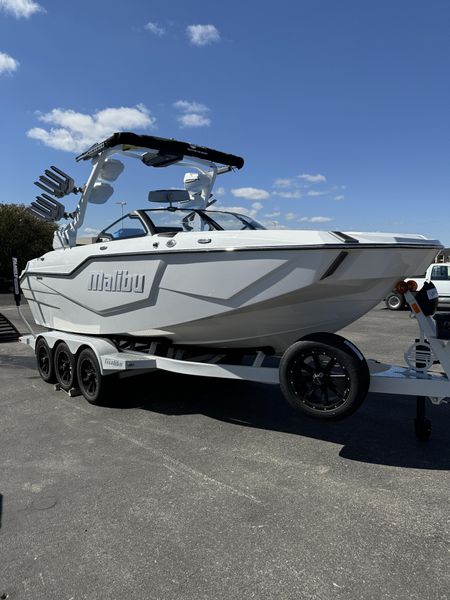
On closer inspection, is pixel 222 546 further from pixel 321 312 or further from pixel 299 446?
pixel 321 312

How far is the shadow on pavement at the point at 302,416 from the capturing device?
12.9ft

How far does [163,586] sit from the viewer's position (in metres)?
2.34

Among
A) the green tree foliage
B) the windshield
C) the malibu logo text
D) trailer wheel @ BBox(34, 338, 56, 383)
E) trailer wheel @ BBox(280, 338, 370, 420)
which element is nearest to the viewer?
trailer wheel @ BBox(280, 338, 370, 420)

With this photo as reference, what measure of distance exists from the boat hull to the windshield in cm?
44

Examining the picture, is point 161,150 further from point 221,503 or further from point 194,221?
point 221,503

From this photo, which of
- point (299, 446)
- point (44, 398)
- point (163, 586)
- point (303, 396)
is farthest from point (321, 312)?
point (44, 398)

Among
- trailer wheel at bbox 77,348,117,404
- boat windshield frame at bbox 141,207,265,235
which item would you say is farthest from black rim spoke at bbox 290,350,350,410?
trailer wheel at bbox 77,348,117,404

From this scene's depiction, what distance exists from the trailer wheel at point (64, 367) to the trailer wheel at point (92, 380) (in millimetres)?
183

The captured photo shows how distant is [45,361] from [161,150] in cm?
325

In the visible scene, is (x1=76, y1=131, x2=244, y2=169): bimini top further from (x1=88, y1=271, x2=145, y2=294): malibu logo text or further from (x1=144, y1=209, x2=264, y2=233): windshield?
(x1=88, y1=271, x2=145, y2=294): malibu logo text

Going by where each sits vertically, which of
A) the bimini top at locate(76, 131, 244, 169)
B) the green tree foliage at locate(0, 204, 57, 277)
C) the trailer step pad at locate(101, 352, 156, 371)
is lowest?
the trailer step pad at locate(101, 352, 156, 371)

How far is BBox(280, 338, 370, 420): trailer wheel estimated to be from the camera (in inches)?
141

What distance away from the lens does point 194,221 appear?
5109mm

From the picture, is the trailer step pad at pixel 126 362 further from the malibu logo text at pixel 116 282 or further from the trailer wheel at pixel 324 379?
the trailer wheel at pixel 324 379
